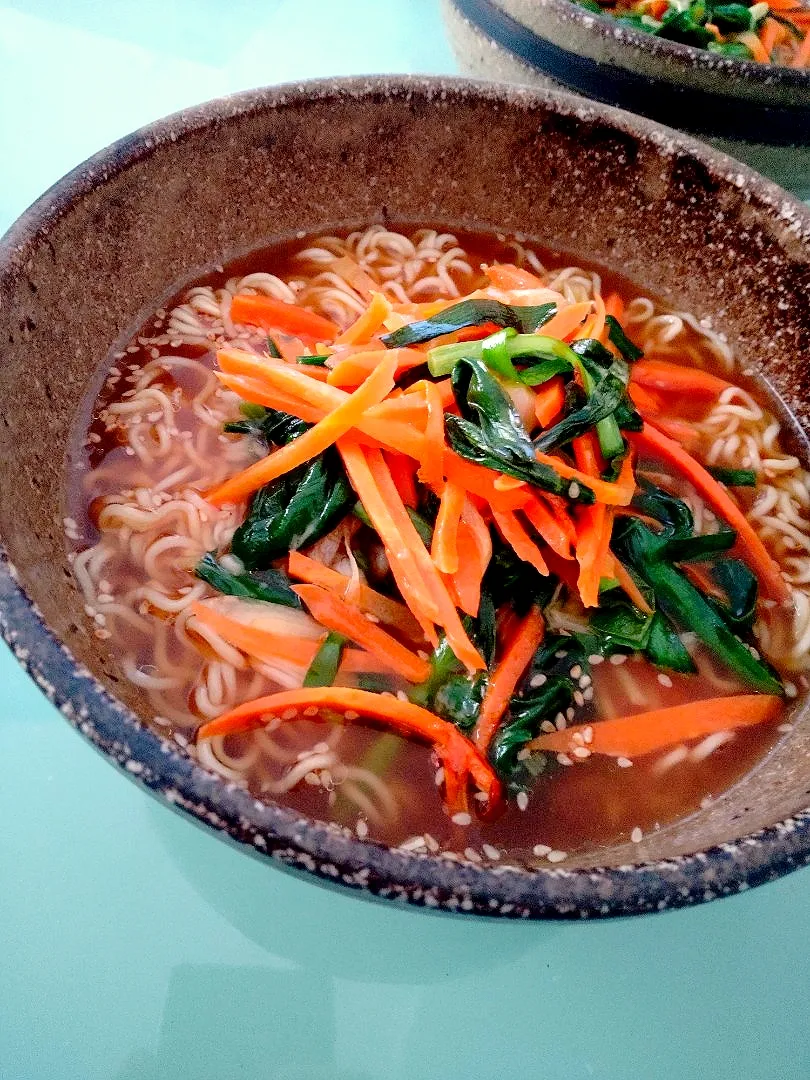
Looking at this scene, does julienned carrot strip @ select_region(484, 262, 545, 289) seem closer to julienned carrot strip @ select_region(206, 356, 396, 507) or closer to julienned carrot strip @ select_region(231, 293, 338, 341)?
julienned carrot strip @ select_region(231, 293, 338, 341)

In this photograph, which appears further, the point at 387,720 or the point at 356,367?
the point at 356,367

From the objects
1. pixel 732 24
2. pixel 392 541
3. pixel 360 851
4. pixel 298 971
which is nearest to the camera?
pixel 360 851

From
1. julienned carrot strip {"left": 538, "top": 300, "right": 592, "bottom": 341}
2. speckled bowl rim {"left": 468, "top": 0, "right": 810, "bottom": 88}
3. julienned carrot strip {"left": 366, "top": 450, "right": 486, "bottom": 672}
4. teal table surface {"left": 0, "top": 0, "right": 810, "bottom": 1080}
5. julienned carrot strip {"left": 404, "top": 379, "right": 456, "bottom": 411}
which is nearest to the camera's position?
teal table surface {"left": 0, "top": 0, "right": 810, "bottom": 1080}

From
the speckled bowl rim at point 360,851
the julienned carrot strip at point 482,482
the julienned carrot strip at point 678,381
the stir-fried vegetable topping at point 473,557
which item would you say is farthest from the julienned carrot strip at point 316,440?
the julienned carrot strip at point 678,381

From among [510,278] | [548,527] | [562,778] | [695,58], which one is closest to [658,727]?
[562,778]

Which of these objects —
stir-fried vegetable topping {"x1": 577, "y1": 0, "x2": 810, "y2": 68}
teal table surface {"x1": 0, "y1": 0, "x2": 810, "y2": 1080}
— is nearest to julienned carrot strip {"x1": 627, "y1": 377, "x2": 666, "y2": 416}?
teal table surface {"x1": 0, "y1": 0, "x2": 810, "y2": 1080}

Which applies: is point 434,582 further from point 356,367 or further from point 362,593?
point 356,367

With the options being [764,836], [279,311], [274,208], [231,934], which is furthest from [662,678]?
[274,208]
